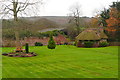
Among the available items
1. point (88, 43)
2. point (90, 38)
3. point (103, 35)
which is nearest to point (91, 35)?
point (90, 38)

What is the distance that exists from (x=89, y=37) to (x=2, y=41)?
73.4 ft

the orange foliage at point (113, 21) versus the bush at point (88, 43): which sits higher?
the orange foliage at point (113, 21)

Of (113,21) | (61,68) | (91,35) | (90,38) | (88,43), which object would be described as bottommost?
(61,68)

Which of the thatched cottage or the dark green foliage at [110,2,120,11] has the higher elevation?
the dark green foliage at [110,2,120,11]

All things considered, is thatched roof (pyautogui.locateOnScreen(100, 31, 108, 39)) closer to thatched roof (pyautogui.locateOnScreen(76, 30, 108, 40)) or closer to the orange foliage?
thatched roof (pyautogui.locateOnScreen(76, 30, 108, 40))

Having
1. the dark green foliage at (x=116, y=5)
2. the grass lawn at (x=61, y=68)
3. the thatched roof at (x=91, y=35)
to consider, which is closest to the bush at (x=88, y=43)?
the thatched roof at (x=91, y=35)

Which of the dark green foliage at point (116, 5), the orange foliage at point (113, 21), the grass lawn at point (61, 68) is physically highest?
the dark green foliage at point (116, 5)

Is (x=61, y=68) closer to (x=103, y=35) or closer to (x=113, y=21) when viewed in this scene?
(x=103, y=35)

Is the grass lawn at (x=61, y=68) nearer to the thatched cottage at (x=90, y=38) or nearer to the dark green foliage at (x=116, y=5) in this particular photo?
the thatched cottage at (x=90, y=38)

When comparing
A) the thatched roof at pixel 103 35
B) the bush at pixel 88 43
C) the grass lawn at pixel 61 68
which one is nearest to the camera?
the grass lawn at pixel 61 68

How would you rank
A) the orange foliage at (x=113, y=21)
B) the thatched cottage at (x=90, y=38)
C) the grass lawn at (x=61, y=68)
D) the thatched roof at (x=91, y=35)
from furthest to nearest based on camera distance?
1. the orange foliage at (x=113, y=21)
2. the thatched roof at (x=91, y=35)
3. the thatched cottage at (x=90, y=38)
4. the grass lawn at (x=61, y=68)

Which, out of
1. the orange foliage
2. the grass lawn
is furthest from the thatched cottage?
the grass lawn

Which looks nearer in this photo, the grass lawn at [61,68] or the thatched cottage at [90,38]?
the grass lawn at [61,68]

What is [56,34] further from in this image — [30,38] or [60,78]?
[60,78]
